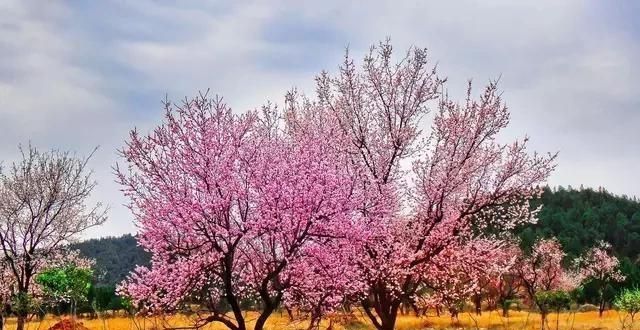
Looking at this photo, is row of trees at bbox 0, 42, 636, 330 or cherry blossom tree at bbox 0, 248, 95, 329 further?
cherry blossom tree at bbox 0, 248, 95, 329

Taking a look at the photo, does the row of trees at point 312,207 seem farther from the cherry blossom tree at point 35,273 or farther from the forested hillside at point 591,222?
the forested hillside at point 591,222

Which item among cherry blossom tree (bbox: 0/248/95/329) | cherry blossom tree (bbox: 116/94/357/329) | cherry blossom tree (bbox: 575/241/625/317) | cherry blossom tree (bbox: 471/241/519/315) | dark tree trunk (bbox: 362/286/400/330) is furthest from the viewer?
cherry blossom tree (bbox: 575/241/625/317)

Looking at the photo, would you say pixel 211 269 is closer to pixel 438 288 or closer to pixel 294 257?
pixel 294 257

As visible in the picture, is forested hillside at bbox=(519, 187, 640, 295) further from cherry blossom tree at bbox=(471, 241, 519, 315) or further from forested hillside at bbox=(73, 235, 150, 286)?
forested hillside at bbox=(73, 235, 150, 286)

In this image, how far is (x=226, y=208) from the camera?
1188cm

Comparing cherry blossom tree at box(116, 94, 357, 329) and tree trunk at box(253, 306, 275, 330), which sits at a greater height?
cherry blossom tree at box(116, 94, 357, 329)

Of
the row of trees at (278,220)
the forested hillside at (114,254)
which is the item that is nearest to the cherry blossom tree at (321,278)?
the row of trees at (278,220)

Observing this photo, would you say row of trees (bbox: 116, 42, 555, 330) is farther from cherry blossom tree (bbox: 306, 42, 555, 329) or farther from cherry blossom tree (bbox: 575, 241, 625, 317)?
cherry blossom tree (bbox: 575, 241, 625, 317)

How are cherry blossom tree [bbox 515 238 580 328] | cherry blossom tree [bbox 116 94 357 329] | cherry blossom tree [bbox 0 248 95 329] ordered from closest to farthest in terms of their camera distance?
1. cherry blossom tree [bbox 116 94 357 329]
2. cherry blossom tree [bbox 0 248 95 329]
3. cherry blossom tree [bbox 515 238 580 328]

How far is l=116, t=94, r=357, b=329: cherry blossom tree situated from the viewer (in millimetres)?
11945

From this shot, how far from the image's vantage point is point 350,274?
13367 mm

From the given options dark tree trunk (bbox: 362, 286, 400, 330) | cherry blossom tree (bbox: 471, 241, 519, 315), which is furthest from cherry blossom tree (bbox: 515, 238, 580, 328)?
dark tree trunk (bbox: 362, 286, 400, 330)

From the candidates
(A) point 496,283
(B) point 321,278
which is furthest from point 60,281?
(A) point 496,283

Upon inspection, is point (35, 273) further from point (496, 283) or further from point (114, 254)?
point (114, 254)
